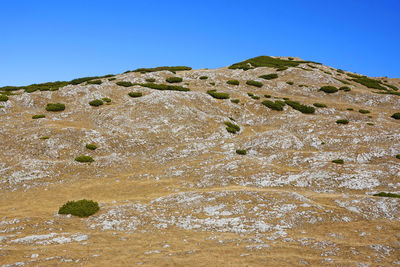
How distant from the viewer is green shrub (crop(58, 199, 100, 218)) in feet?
51.0

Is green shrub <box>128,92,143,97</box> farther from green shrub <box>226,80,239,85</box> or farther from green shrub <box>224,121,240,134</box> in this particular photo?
green shrub <box>226,80,239,85</box>

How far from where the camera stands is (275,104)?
142 ft

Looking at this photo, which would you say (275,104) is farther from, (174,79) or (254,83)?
(174,79)

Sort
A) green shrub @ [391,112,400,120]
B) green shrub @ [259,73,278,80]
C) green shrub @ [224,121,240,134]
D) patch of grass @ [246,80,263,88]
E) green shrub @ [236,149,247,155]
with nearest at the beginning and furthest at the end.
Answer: green shrub @ [236,149,247,155]
green shrub @ [224,121,240,134]
green shrub @ [391,112,400,120]
patch of grass @ [246,80,263,88]
green shrub @ [259,73,278,80]

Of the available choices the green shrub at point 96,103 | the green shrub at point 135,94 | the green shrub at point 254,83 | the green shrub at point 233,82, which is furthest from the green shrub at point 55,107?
the green shrub at point 254,83

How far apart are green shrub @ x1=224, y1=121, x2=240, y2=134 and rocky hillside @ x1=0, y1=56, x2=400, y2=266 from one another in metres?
0.25

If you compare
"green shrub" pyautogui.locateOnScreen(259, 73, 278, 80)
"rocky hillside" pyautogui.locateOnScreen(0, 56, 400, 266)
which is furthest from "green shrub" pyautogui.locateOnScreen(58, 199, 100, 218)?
"green shrub" pyautogui.locateOnScreen(259, 73, 278, 80)

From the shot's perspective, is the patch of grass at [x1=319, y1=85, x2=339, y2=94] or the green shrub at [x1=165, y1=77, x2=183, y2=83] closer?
the patch of grass at [x1=319, y1=85, x2=339, y2=94]

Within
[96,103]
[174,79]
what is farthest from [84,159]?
[174,79]

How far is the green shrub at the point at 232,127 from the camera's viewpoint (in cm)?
3482

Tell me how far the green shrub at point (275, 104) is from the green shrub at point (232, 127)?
9.56 meters

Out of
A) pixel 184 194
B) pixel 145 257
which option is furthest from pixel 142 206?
pixel 145 257

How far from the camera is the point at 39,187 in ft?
69.1

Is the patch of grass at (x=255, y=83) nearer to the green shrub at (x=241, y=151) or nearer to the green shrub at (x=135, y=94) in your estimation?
the green shrub at (x=135, y=94)
